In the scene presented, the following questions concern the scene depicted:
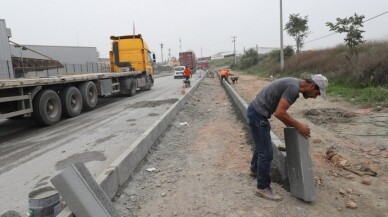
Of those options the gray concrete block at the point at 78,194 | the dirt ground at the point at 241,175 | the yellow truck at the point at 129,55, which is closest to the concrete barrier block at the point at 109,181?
the dirt ground at the point at 241,175

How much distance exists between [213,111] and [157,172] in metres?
6.72

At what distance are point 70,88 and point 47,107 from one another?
1396 millimetres

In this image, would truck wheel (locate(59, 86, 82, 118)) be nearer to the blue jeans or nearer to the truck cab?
the truck cab

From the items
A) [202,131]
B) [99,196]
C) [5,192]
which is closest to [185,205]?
[99,196]

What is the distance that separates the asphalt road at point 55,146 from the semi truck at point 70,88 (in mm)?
481

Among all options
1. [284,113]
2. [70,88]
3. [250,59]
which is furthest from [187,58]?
[284,113]

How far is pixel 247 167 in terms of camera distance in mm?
5543

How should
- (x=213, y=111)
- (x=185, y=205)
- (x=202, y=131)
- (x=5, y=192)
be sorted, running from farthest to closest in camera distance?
(x=213, y=111)
(x=202, y=131)
(x=5, y=192)
(x=185, y=205)

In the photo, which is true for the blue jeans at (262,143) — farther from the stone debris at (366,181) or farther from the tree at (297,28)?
the tree at (297,28)

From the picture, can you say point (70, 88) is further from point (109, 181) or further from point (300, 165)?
point (300, 165)

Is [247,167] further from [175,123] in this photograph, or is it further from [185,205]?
[175,123]

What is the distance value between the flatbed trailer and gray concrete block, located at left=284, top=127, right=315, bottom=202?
6.77m

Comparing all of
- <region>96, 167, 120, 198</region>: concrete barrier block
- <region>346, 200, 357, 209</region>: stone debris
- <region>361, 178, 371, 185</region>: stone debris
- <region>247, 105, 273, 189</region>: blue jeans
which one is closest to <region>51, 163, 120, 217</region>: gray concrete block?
<region>96, 167, 120, 198</region>: concrete barrier block

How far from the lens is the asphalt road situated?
5.23 meters
